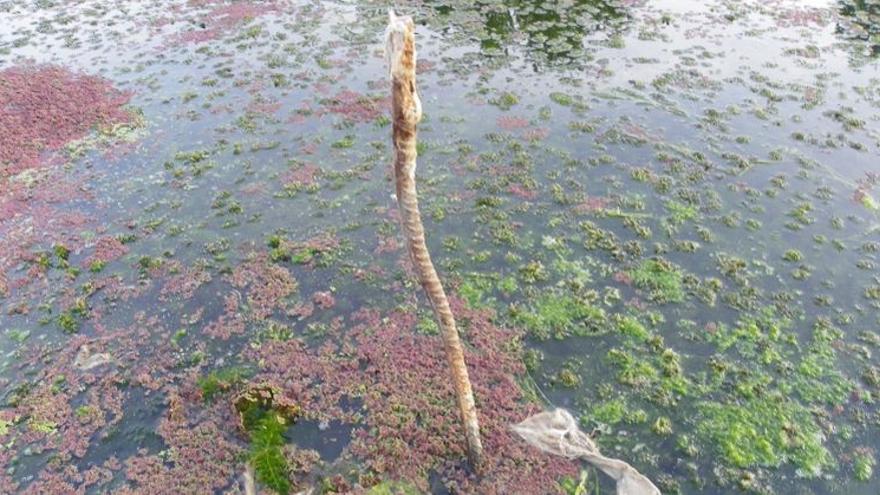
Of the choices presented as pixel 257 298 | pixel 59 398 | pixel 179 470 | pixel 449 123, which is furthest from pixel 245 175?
pixel 179 470

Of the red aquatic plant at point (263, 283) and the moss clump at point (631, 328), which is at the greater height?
the red aquatic plant at point (263, 283)

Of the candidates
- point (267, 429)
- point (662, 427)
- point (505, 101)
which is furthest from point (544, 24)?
point (267, 429)

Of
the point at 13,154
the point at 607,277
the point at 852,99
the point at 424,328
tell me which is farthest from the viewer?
the point at 852,99

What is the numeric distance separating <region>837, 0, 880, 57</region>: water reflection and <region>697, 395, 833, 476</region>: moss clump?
590 inches

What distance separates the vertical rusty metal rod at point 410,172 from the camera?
5511 mm

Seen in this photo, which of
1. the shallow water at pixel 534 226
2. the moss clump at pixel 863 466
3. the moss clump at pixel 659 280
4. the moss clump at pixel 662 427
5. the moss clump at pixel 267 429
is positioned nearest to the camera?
the moss clump at pixel 267 429

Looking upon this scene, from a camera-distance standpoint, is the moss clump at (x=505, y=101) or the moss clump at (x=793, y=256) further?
the moss clump at (x=505, y=101)

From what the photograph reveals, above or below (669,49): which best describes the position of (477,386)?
below

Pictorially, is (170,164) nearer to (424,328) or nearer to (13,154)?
(13,154)

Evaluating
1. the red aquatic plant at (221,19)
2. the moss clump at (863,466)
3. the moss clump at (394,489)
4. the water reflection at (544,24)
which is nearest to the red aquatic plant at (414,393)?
the moss clump at (394,489)

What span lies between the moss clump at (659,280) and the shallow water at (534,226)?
46 millimetres

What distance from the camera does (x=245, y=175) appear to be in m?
15.0

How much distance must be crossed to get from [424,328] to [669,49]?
1389cm

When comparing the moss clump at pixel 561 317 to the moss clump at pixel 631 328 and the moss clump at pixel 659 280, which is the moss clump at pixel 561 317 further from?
the moss clump at pixel 659 280
